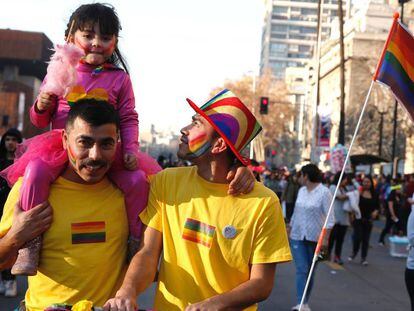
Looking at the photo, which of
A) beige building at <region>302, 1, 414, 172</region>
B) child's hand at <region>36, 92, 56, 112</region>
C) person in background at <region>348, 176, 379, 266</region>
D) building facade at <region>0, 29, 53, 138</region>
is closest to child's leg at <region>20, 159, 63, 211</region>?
child's hand at <region>36, 92, 56, 112</region>

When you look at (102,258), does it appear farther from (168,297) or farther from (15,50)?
(15,50)

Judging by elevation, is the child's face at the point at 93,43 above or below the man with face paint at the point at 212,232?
above

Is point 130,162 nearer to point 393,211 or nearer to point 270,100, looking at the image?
point 393,211

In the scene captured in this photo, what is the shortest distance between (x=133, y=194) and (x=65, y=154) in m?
0.37

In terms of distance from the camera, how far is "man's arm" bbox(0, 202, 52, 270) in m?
3.13

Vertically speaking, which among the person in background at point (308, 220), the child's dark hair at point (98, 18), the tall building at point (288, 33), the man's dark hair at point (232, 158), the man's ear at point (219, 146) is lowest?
the person in background at point (308, 220)

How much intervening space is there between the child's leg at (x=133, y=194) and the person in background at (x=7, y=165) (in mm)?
5282

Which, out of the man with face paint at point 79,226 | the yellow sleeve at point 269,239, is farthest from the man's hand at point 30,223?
the yellow sleeve at point 269,239

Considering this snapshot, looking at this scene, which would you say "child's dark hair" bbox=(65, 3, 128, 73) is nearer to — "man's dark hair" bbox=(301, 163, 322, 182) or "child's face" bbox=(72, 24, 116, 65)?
"child's face" bbox=(72, 24, 116, 65)

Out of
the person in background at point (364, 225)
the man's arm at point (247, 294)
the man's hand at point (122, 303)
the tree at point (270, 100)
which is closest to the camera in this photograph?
the man's hand at point (122, 303)

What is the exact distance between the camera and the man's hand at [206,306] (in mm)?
2924

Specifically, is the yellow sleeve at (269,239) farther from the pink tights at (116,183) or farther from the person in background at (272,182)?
the person in background at (272,182)

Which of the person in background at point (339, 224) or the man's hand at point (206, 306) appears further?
the person in background at point (339, 224)

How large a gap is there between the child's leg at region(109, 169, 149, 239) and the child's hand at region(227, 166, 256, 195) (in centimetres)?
43
